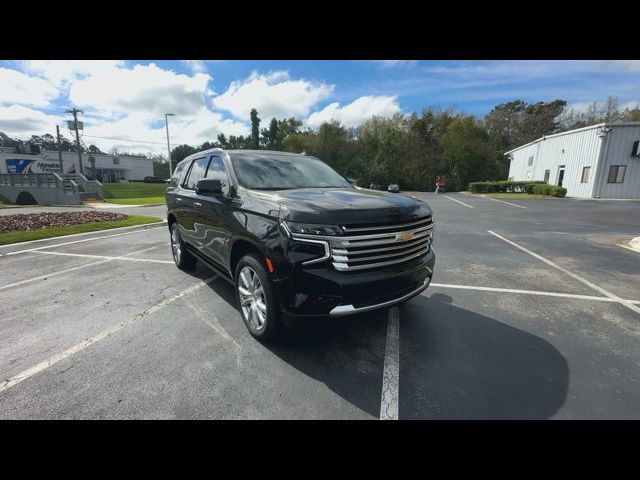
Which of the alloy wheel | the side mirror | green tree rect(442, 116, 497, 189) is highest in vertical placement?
green tree rect(442, 116, 497, 189)

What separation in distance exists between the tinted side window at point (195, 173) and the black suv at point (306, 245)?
35.4 inches

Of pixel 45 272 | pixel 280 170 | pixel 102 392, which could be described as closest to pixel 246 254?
pixel 280 170

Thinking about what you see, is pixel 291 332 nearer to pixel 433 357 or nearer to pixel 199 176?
pixel 433 357

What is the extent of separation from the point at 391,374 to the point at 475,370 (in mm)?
770

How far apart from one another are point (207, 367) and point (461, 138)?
50674 millimetres

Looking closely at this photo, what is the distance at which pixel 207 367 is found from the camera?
113 inches

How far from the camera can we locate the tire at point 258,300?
2.93m

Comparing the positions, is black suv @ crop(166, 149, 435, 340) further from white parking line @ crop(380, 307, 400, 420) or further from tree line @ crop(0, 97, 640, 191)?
tree line @ crop(0, 97, 640, 191)

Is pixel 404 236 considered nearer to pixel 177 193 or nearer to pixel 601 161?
pixel 177 193

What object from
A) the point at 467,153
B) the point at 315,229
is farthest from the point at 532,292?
the point at 467,153

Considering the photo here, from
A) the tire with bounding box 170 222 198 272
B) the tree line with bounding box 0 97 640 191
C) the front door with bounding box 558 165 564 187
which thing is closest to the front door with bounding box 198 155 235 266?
the tire with bounding box 170 222 198 272

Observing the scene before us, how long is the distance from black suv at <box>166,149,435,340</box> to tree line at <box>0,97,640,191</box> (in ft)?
142

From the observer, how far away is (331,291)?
8.59 feet

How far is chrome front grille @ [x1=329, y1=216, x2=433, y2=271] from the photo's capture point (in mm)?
2635
